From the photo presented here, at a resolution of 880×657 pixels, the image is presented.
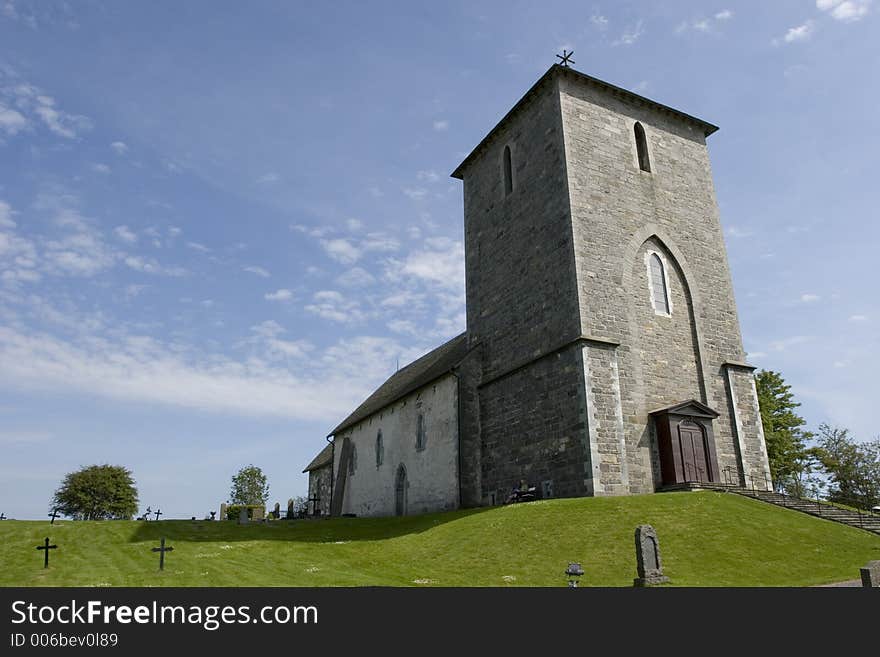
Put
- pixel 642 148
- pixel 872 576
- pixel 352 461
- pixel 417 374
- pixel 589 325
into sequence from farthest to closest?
pixel 352 461, pixel 417 374, pixel 642 148, pixel 589 325, pixel 872 576

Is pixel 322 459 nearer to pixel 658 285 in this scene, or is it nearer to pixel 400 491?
pixel 400 491

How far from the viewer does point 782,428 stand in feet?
136

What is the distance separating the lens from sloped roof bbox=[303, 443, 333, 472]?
4928 cm

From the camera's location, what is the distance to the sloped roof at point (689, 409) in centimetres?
2195

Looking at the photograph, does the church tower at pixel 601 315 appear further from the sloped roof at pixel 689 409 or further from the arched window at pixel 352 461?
the arched window at pixel 352 461

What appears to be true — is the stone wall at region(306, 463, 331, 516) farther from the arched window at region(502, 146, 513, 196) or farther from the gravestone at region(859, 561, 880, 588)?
the gravestone at region(859, 561, 880, 588)

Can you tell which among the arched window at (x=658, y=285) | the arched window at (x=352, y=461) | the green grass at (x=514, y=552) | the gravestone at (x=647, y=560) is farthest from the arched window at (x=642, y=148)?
the arched window at (x=352, y=461)

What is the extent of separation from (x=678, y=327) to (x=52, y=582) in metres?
22.2

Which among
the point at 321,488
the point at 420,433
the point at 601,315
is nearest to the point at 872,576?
the point at 601,315

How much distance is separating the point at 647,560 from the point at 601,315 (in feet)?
39.1

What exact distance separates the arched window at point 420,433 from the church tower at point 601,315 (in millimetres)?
3957

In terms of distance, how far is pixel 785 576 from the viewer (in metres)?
13.3

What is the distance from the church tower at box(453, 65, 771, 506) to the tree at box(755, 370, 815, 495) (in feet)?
61.3
